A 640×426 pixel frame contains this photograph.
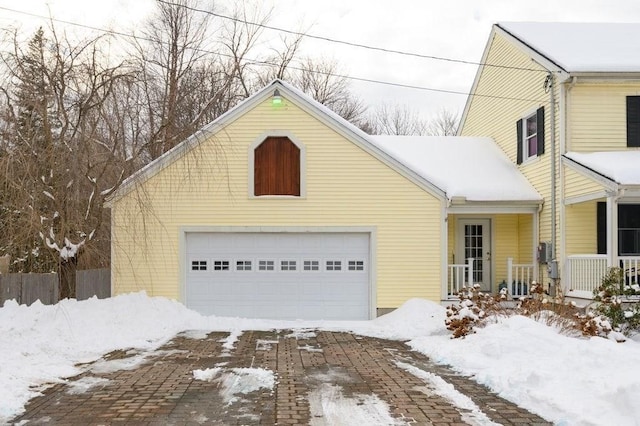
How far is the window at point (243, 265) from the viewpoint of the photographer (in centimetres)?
1543

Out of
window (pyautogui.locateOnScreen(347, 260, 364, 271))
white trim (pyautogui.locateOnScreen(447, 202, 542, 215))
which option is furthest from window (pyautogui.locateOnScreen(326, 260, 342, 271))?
white trim (pyautogui.locateOnScreen(447, 202, 542, 215))

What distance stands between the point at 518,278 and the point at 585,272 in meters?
2.78

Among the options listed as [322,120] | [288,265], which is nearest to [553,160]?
[322,120]

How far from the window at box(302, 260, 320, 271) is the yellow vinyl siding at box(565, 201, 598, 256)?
623 centimetres

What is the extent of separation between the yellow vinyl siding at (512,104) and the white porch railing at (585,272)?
1064mm

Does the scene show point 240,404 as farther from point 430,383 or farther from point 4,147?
point 4,147

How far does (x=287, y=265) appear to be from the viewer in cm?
1548

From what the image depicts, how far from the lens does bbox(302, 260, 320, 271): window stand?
15492mm

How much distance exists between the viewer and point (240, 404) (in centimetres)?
699

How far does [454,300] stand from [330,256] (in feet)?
10.7

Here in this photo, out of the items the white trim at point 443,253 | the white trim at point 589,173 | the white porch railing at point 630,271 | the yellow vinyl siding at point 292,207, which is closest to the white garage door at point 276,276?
the yellow vinyl siding at point 292,207

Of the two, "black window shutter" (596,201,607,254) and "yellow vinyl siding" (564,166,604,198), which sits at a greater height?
"yellow vinyl siding" (564,166,604,198)

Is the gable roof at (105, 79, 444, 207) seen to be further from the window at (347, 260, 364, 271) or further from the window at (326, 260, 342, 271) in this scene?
the window at (326, 260, 342, 271)

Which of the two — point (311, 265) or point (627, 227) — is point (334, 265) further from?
point (627, 227)
